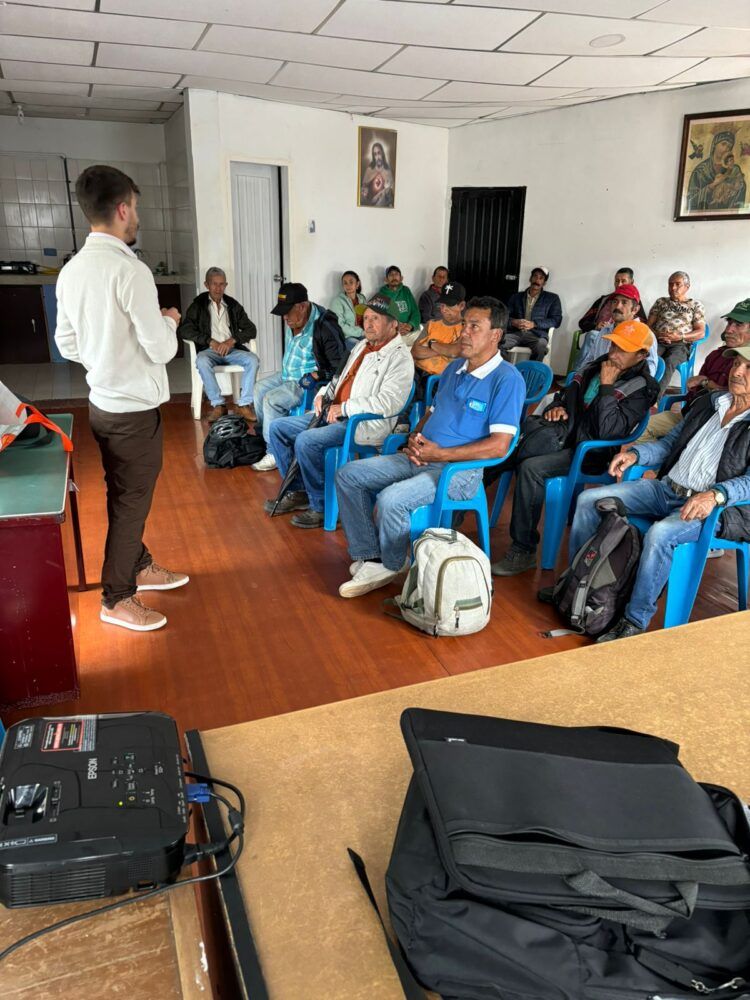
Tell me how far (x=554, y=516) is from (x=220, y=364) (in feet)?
11.1

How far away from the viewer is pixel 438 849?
35.2 inches

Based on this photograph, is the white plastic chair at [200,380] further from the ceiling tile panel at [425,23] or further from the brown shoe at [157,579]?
the brown shoe at [157,579]

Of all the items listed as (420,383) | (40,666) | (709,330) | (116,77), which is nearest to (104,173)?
(40,666)

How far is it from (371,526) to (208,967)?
2.16m

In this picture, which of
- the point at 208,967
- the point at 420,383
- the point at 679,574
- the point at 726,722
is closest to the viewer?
the point at 208,967

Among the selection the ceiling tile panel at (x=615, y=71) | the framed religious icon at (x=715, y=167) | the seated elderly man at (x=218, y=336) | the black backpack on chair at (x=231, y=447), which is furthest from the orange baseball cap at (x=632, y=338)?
the framed religious icon at (x=715, y=167)

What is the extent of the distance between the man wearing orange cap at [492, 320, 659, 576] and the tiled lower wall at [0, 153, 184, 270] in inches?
265

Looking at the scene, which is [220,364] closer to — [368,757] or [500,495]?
[500,495]

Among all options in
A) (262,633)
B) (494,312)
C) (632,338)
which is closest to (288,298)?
(494,312)

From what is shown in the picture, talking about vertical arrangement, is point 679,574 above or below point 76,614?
above

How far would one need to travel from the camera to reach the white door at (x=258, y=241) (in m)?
6.74

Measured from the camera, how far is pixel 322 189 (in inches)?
283

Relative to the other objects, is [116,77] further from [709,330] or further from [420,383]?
[709,330]

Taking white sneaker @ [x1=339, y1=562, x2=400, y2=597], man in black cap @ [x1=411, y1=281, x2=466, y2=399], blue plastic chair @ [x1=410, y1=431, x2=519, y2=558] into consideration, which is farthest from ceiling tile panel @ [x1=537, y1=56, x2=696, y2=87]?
white sneaker @ [x1=339, y1=562, x2=400, y2=597]
